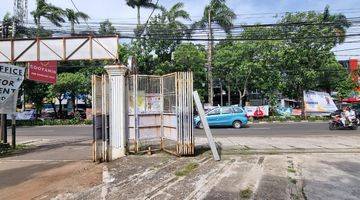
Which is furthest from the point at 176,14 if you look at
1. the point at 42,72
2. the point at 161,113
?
the point at 161,113

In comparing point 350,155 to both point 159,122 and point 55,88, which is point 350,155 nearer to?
point 159,122

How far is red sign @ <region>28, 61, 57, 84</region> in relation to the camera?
23.9 metres

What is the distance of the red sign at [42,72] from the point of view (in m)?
23.9

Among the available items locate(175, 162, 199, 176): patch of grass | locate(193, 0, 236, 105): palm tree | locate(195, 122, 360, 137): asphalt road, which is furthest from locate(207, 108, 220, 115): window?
locate(175, 162, 199, 176): patch of grass

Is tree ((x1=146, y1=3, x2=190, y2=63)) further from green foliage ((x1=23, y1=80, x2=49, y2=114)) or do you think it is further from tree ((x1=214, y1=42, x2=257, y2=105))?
green foliage ((x1=23, y1=80, x2=49, y2=114))

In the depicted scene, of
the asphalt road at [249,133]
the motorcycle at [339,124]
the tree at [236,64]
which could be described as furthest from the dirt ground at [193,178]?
the tree at [236,64]

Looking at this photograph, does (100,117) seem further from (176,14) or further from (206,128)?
(176,14)

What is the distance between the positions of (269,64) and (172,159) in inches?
1410

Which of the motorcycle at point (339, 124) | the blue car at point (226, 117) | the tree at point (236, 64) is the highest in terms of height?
the tree at point (236, 64)

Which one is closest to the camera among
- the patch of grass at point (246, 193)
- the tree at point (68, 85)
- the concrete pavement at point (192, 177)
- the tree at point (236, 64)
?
the patch of grass at point (246, 193)

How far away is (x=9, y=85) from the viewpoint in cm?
1723

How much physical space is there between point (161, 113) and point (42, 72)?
13.6m

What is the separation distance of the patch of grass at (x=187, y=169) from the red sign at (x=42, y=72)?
1490cm

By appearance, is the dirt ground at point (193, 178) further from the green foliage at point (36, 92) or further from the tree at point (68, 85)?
the green foliage at point (36, 92)
